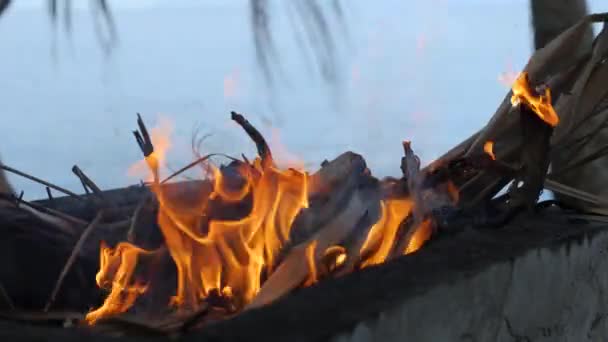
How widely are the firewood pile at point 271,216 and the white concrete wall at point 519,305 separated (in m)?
0.17

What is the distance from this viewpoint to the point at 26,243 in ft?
5.85

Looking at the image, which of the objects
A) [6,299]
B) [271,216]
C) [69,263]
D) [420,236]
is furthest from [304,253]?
[6,299]

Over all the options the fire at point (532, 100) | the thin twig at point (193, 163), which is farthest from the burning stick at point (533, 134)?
the thin twig at point (193, 163)

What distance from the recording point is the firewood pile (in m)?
1.56

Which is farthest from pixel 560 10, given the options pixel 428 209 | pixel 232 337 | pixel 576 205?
pixel 232 337

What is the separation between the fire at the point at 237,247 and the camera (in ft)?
5.03

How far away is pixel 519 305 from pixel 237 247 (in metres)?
0.58

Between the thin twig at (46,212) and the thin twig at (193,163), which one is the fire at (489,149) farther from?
the thin twig at (46,212)

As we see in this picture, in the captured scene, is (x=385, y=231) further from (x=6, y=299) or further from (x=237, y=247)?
(x=6, y=299)

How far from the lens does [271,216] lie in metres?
1.65

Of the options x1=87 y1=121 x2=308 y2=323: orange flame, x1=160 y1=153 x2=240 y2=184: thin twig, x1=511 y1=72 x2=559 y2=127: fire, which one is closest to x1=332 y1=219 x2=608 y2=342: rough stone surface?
x1=511 y1=72 x2=559 y2=127: fire

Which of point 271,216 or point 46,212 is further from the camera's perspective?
point 46,212

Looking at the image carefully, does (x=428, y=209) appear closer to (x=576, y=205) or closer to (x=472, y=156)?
(x=472, y=156)

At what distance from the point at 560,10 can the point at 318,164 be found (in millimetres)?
1419
